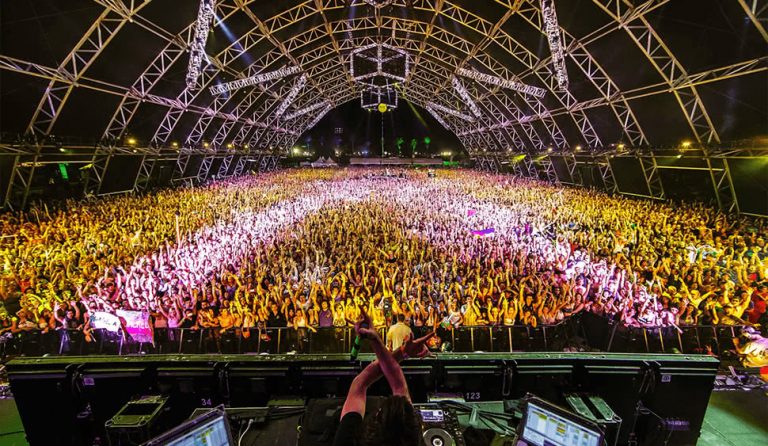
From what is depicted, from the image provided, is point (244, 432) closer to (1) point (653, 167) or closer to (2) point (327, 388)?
(2) point (327, 388)

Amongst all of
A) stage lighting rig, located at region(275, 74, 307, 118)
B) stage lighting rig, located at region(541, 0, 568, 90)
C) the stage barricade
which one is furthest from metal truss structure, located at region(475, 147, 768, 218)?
stage lighting rig, located at region(275, 74, 307, 118)

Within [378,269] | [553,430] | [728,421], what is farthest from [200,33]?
[728,421]

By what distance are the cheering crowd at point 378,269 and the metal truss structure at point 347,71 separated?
4.47m

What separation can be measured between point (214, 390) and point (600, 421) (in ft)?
8.64

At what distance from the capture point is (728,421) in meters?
3.85

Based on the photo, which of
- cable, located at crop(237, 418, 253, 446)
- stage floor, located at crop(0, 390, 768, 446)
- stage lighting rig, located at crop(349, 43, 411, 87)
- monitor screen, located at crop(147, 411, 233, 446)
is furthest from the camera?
stage lighting rig, located at crop(349, 43, 411, 87)

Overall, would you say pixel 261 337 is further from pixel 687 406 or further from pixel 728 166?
pixel 728 166

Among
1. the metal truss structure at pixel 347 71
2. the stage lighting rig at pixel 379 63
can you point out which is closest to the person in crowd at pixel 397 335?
the metal truss structure at pixel 347 71

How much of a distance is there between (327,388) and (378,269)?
4886 millimetres

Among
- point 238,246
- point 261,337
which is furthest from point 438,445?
point 238,246

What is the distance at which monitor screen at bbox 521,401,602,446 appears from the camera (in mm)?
2004

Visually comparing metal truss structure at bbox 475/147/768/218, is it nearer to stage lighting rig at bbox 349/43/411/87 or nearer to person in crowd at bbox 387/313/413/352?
stage lighting rig at bbox 349/43/411/87

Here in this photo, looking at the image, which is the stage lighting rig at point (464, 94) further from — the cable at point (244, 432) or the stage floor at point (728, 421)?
the cable at point (244, 432)

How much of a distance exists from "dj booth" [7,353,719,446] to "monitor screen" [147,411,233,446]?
36 centimetres
